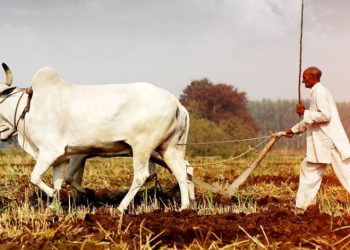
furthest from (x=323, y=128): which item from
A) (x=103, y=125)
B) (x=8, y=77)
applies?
(x=8, y=77)

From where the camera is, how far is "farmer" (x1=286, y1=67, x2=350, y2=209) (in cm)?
584

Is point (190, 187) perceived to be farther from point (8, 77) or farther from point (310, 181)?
point (8, 77)

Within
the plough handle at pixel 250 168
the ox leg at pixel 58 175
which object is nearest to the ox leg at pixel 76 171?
the ox leg at pixel 58 175

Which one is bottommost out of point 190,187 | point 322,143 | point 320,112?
point 190,187

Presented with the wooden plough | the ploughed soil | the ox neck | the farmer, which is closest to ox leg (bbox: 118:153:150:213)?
the wooden plough

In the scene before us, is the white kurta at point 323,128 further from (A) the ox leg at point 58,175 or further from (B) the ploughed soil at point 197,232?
(A) the ox leg at point 58,175

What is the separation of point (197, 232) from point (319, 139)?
245 cm

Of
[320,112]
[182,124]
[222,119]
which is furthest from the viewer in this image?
[222,119]

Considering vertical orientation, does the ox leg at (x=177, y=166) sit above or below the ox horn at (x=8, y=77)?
below

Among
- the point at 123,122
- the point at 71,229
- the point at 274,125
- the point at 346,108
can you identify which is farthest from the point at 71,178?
the point at 274,125

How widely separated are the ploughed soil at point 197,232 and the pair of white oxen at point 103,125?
1.36 m

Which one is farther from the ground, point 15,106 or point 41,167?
point 15,106

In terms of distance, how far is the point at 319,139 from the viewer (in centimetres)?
594

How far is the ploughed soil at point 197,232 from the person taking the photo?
380 cm
